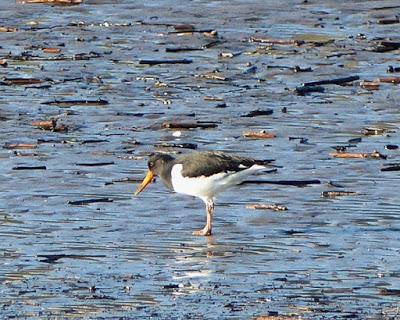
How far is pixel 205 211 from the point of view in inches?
521

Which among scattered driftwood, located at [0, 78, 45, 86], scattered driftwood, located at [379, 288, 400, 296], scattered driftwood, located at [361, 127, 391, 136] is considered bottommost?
scattered driftwood, located at [361, 127, 391, 136]

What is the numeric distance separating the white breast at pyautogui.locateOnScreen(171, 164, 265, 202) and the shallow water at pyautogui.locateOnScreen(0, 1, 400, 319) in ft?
0.96

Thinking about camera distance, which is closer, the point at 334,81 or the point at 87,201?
the point at 87,201

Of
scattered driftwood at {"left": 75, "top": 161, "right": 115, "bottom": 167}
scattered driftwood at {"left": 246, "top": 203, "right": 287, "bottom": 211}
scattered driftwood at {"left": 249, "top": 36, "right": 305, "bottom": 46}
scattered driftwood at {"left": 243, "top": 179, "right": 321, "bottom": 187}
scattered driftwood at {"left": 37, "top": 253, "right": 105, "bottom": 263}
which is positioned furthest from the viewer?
scattered driftwood at {"left": 249, "top": 36, "right": 305, "bottom": 46}

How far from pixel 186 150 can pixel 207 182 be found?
252 cm

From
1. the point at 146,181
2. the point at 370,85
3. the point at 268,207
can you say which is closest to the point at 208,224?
the point at 268,207

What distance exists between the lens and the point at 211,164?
12695 millimetres

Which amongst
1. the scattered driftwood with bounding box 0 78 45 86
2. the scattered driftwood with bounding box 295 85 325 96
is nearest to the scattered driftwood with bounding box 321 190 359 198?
the scattered driftwood with bounding box 295 85 325 96

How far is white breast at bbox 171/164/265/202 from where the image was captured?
12.7 meters

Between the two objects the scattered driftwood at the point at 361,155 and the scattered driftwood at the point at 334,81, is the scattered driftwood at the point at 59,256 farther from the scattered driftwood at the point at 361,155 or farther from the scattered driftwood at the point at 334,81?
the scattered driftwood at the point at 334,81

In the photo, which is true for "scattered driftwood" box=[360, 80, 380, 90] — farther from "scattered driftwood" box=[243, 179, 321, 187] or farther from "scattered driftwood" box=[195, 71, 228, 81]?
"scattered driftwood" box=[243, 179, 321, 187]

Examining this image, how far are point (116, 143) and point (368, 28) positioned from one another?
7.33 m

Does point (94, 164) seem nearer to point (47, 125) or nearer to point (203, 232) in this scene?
point (47, 125)

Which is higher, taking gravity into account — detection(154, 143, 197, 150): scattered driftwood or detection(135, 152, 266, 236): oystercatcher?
detection(135, 152, 266, 236): oystercatcher
